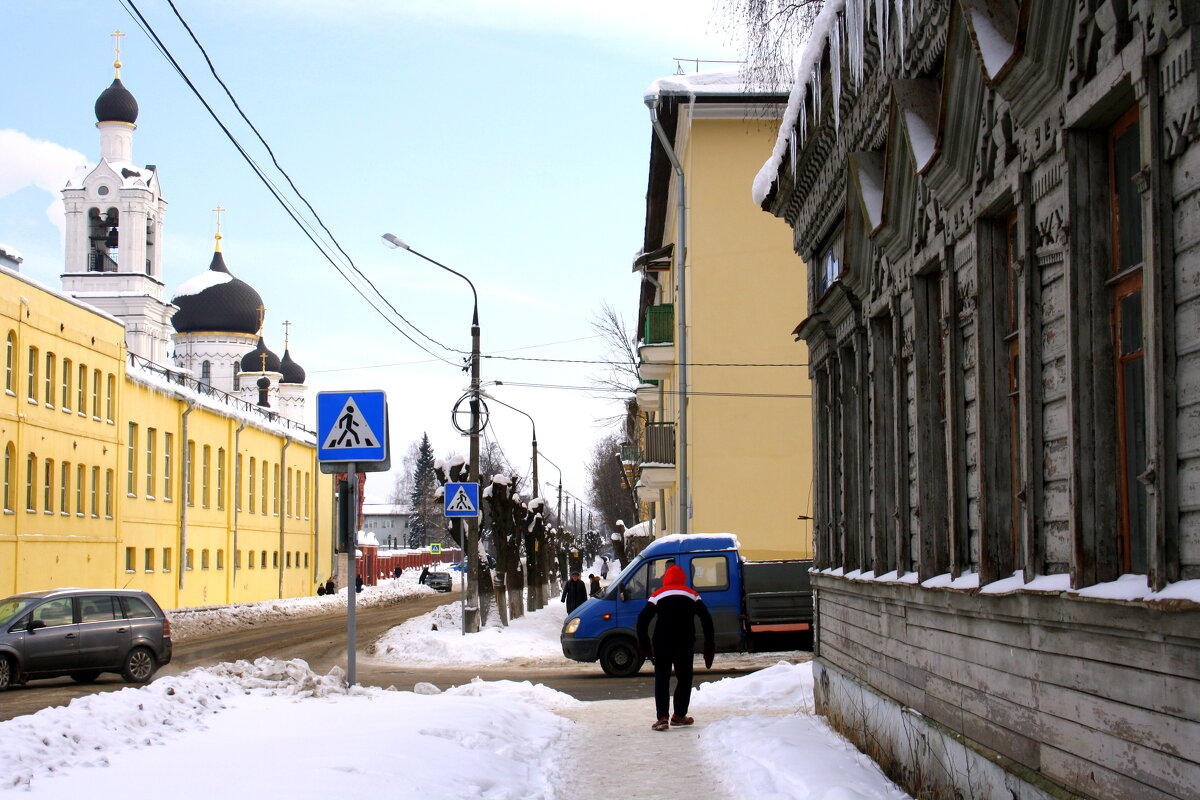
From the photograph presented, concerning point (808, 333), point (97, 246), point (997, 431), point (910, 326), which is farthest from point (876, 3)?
point (97, 246)

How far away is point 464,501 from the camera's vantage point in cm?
2742

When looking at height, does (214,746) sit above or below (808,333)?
below

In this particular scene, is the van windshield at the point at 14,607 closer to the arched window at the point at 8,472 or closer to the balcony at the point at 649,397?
the arched window at the point at 8,472

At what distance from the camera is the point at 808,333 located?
48.1ft

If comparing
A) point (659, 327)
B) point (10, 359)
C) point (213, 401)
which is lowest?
point (10, 359)

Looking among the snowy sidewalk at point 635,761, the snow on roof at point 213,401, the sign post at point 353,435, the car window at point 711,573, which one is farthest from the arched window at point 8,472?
the snowy sidewalk at point 635,761

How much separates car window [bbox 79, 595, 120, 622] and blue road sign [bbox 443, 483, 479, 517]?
7294 millimetres

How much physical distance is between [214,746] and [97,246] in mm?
67715

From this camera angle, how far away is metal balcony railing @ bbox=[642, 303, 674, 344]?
36.8 metres

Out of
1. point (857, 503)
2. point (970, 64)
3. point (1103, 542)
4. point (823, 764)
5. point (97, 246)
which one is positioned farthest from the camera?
point (97, 246)

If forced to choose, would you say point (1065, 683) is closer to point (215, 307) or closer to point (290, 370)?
point (215, 307)

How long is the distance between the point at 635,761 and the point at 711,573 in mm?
11562

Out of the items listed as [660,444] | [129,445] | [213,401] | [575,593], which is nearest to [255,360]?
[213,401]

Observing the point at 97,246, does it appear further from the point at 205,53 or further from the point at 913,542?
the point at 913,542
